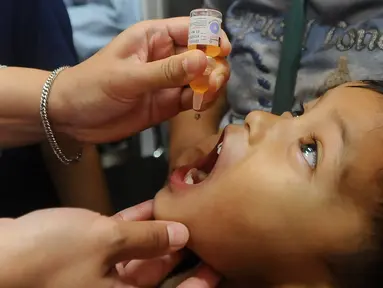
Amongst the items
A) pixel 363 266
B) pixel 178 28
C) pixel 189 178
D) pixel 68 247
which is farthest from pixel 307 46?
pixel 68 247

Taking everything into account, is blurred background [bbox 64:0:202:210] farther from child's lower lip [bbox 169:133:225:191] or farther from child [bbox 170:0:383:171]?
child's lower lip [bbox 169:133:225:191]

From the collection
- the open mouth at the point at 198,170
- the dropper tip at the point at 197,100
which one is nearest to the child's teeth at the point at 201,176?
the open mouth at the point at 198,170

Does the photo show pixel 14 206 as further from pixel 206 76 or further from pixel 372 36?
pixel 372 36

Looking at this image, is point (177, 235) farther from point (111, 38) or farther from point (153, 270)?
point (111, 38)

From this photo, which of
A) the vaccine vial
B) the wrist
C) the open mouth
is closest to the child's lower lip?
the open mouth

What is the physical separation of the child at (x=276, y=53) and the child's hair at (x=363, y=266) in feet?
1.22

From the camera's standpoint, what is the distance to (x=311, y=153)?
94cm

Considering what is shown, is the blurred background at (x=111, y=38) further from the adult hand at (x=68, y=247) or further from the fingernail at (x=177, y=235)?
the adult hand at (x=68, y=247)

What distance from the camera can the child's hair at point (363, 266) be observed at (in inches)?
34.2

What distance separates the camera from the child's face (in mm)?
879

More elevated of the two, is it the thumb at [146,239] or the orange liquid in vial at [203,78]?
the orange liquid in vial at [203,78]

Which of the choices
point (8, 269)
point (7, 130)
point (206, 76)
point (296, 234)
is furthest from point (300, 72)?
point (8, 269)

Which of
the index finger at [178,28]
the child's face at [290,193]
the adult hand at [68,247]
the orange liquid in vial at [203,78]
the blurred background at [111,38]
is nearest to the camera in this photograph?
the adult hand at [68,247]

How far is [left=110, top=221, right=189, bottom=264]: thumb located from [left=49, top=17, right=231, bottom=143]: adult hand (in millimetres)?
231
